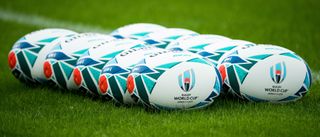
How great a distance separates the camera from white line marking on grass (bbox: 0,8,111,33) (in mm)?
13648

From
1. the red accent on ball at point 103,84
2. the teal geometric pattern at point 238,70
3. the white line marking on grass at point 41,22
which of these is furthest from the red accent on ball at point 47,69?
the white line marking on grass at point 41,22

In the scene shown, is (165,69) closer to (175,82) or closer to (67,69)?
(175,82)

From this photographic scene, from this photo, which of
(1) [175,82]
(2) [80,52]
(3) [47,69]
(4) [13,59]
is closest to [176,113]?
(1) [175,82]

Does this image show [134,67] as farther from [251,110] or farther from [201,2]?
[201,2]

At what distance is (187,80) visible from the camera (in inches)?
257

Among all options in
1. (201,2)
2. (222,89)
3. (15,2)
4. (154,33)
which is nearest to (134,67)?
(222,89)

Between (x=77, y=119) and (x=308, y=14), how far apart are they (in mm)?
7965

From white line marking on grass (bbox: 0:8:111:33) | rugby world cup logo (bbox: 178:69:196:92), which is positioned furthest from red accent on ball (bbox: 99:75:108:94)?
white line marking on grass (bbox: 0:8:111:33)

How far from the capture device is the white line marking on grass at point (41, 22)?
13648mm

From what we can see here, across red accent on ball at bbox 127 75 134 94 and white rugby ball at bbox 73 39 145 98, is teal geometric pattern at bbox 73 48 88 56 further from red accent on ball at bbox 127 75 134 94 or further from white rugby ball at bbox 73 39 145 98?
red accent on ball at bbox 127 75 134 94

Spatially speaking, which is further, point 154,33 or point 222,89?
point 154,33

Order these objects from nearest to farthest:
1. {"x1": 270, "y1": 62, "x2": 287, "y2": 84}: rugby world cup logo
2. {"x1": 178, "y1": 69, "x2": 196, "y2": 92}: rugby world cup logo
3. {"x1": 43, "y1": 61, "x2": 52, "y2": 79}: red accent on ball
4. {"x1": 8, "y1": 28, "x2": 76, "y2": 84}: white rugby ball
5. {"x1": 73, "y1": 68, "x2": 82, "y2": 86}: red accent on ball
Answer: {"x1": 178, "y1": 69, "x2": 196, "y2": 92}: rugby world cup logo < {"x1": 270, "y1": 62, "x2": 287, "y2": 84}: rugby world cup logo < {"x1": 73, "y1": 68, "x2": 82, "y2": 86}: red accent on ball < {"x1": 43, "y1": 61, "x2": 52, "y2": 79}: red accent on ball < {"x1": 8, "y1": 28, "x2": 76, "y2": 84}: white rugby ball

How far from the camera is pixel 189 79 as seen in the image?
6523 mm

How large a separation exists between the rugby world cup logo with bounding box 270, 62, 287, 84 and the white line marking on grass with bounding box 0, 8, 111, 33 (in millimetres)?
6815
